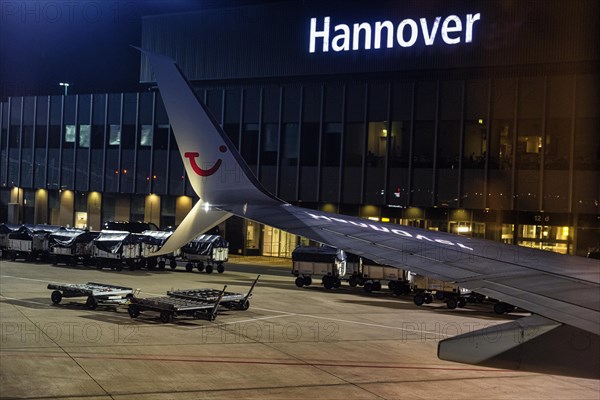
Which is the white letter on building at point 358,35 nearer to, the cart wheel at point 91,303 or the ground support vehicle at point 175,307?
the ground support vehicle at point 175,307

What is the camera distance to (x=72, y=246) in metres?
44.7

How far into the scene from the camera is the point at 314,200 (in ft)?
178

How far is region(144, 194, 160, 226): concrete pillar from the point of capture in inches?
2424

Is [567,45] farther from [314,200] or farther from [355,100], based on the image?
[314,200]

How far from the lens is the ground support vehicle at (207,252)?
4441cm

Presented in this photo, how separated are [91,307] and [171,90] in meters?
18.5

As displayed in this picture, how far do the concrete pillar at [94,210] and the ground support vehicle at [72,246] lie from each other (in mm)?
19460

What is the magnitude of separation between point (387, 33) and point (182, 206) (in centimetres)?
2263

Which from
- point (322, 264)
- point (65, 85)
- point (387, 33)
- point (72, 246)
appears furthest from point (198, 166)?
point (65, 85)

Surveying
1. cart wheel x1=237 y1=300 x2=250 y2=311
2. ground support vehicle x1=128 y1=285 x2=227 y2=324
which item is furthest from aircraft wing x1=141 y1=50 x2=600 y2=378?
cart wheel x1=237 y1=300 x2=250 y2=311

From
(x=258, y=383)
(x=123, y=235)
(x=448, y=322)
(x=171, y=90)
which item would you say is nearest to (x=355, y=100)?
(x=123, y=235)

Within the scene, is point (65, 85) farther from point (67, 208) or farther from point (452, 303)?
point (452, 303)

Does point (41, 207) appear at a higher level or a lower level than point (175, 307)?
higher

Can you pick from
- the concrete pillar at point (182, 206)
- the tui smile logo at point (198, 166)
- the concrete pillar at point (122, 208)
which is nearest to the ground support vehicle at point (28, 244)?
the concrete pillar at point (182, 206)
